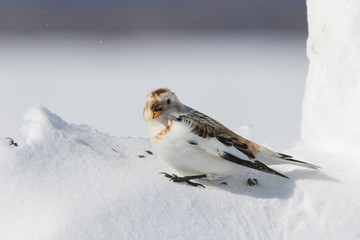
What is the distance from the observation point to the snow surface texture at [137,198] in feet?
6.44

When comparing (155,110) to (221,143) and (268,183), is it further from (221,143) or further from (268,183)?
(268,183)

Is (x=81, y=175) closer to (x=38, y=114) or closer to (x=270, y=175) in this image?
(x=38, y=114)

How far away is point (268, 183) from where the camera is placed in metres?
2.42

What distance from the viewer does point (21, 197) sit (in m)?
2.05

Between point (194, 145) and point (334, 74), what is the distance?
98cm

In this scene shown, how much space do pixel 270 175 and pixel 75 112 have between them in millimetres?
4502

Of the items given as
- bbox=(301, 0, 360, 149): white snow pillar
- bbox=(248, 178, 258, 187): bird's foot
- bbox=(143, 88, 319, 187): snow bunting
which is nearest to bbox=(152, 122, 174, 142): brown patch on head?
bbox=(143, 88, 319, 187): snow bunting

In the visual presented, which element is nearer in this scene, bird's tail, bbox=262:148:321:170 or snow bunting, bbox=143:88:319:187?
snow bunting, bbox=143:88:319:187

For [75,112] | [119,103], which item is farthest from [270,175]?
[119,103]

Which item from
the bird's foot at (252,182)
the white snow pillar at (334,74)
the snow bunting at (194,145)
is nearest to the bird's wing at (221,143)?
the snow bunting at (194,145)

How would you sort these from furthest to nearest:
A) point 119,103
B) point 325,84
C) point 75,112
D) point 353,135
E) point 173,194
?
point 119,103, point 75,112, point 325,84, point 353,135, point 173,194

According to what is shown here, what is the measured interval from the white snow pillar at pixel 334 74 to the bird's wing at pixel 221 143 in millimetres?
612

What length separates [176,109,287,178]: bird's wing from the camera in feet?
7.48

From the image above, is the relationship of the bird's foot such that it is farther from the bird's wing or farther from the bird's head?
the bird's head
